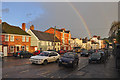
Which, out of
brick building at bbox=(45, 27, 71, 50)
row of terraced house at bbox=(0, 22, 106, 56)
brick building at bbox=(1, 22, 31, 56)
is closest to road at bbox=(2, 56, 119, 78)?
brick building at bbox=(1, 22, 31, 56)

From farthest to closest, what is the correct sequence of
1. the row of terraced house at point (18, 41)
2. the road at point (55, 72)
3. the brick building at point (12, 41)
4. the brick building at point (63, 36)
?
the brick building at point (63, 36) → the row of terraced house at point (18, 41) → the brick building at point (12, 41) → the road at point (55, 72)

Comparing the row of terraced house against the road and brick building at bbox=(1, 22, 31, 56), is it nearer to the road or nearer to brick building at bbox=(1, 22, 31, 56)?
brick building at bbox=(1, 22, 31, 56)

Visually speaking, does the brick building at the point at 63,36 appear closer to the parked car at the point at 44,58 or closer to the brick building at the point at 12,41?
the brick building at the point at 12,41

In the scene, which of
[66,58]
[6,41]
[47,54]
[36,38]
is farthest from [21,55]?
[36,38]

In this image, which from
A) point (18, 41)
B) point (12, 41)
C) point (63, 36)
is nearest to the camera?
point (12, 41)

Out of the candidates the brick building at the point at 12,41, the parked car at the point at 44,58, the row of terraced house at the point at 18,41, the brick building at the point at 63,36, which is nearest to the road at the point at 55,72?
the parked car at the point at 44,58

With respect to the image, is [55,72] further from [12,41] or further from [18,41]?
[18,41]

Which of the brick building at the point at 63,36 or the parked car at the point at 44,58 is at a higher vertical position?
the brick building at the point at 63,36

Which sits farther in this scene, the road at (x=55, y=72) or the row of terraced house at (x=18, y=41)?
the row of terraced house at (x=18, y=41)

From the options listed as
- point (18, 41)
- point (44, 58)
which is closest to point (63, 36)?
point (18, 41)

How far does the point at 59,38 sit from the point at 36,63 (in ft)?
134

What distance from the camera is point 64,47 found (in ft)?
189

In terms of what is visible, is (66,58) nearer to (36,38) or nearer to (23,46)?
(23,46)

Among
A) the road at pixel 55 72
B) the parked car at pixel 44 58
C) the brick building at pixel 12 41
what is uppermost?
the brick building at pixel 12 41
